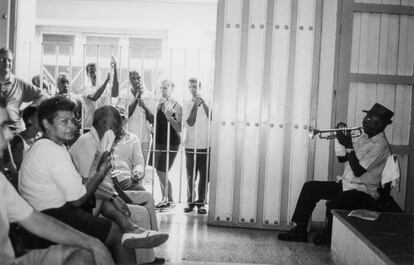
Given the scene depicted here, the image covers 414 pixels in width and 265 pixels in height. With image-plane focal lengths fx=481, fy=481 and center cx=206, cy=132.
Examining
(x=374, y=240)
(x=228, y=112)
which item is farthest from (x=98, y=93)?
(x=374, y=240)

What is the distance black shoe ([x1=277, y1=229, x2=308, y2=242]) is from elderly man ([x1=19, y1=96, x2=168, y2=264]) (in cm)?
178

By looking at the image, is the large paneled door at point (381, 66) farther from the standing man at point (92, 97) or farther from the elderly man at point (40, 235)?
the elderly man at point (40, 235)

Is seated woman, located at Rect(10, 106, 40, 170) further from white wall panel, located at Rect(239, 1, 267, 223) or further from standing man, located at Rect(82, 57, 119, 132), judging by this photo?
white wall panel, located at Rect(239, 1, 267, 223)

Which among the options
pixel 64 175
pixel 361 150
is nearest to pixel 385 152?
pixel 361 150

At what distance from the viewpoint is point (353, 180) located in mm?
4016

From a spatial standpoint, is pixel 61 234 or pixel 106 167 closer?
pixel 61 234

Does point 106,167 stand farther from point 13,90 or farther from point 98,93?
point 98,93

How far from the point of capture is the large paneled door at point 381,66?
440cm

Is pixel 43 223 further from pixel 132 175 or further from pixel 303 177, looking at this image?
pixel 303 177

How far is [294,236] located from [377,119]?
122 cm

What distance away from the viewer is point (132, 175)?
4191 millimetres

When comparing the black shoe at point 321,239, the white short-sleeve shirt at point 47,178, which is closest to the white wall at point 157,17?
the black shoe at point 321,239

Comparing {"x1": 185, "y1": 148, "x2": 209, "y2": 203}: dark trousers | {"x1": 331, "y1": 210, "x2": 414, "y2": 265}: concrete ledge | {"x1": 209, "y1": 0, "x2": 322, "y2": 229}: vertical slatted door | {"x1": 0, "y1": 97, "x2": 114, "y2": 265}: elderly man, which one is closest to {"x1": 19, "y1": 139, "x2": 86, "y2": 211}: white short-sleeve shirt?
{"x1": 0, "y1": 97, "x2": 114, "y2": 265}: elderly man

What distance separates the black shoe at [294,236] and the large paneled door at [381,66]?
104cm
